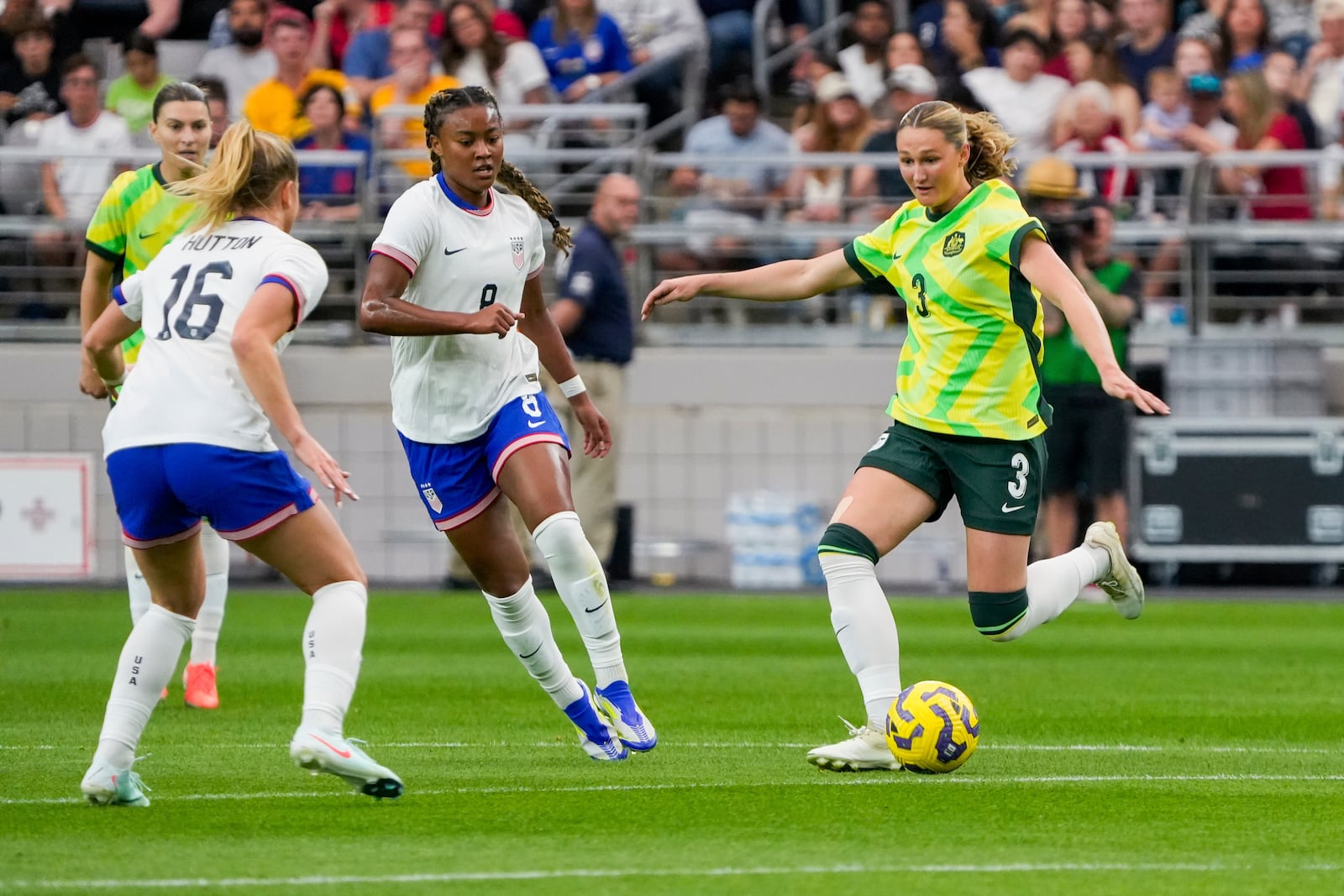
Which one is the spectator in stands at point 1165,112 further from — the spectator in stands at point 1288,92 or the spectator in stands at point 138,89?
the spectator in stands at point 138,89

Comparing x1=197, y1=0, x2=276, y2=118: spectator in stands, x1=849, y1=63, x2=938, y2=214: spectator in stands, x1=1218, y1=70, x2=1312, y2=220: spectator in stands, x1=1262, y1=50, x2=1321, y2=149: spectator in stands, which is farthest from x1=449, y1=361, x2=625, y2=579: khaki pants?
x1=1262, y1=50, x2=1321, y2=149: spectator in stands

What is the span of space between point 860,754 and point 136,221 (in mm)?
4146

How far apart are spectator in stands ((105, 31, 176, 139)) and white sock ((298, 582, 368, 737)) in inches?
482

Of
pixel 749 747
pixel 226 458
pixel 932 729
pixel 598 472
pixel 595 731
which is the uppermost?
pixel 226 458

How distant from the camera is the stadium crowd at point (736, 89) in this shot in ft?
56.5

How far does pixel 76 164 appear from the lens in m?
17.3

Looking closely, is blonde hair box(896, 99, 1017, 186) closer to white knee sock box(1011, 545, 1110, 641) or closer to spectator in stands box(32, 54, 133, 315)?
white knee sock box(1011, 545, 1110, 641)

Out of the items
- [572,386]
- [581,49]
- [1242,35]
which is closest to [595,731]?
[572,386]

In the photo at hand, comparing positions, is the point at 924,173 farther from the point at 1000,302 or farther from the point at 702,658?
the point at 702,658

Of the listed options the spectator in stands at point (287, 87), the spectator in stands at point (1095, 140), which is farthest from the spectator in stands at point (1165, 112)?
the spectator in stands at point (287, 87)

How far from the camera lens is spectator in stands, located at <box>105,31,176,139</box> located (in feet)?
58.0

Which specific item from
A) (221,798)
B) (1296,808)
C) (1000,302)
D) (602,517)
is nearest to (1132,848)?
(1296,808)

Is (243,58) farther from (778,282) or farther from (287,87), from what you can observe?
(778,282)

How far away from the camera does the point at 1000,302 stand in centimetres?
729
